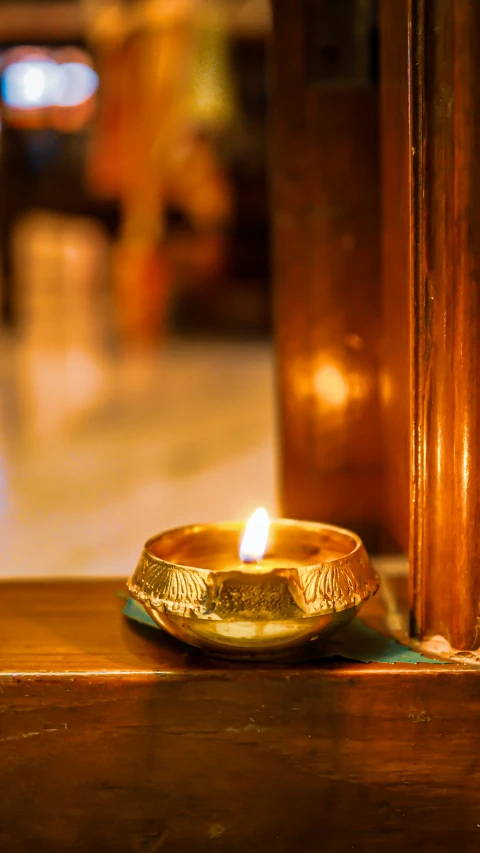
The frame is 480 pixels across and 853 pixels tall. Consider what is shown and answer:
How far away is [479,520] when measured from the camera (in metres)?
0.66

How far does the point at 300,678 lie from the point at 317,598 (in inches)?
2.6

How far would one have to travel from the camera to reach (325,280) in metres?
1.03

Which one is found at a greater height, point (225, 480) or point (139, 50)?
point (139, 50)

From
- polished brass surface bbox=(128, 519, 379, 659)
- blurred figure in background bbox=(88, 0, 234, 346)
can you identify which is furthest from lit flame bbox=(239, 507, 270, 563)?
A: blurred figure in background bbox=(88, 0, 234, 346)

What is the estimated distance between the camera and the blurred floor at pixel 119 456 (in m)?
1.92

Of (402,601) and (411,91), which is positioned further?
(402,601)

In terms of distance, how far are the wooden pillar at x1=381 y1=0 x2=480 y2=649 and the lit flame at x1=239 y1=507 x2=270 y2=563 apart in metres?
0.11

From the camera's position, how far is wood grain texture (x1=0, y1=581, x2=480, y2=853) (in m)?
0.65

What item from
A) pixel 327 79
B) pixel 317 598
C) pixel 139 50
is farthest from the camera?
pixel 139 50

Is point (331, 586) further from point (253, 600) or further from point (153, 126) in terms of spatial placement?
point (153, 126)

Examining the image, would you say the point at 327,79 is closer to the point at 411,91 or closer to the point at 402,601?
the point at 411,91

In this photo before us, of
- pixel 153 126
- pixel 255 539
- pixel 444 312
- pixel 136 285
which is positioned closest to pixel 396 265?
pixel 444 312

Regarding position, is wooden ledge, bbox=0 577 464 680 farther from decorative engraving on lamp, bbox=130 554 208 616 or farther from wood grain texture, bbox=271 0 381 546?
wood grain texture, bbox=271 0 381 546

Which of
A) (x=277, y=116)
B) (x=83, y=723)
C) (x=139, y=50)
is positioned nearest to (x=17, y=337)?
(x=139, y=50)
